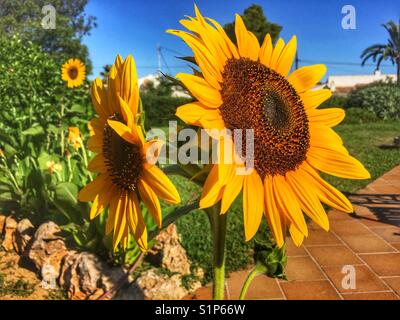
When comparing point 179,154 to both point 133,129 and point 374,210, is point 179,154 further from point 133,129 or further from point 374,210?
point 374,210

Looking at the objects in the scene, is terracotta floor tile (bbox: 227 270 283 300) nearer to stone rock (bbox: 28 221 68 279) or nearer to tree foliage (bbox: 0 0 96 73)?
stone rock (bbox: 28 221 68 279)

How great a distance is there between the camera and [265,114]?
382mm

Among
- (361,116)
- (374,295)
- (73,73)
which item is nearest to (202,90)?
(374,295)

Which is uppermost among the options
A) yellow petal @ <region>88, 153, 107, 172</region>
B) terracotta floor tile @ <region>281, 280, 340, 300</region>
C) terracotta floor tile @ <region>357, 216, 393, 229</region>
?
yellow petal @ <region>88, 153, 107, 172</region>

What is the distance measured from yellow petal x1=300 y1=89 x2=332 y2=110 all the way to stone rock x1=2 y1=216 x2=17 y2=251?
1.93m

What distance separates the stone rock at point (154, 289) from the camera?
1.56 m

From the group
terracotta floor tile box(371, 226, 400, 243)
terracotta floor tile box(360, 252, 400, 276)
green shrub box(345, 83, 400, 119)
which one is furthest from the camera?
green shrub box(345, 83, 400, 119)

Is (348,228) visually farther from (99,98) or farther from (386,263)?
(99,98)

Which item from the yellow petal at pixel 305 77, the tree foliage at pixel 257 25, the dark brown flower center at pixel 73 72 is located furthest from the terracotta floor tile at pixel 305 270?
the dark brown flower center at pixel 73 72

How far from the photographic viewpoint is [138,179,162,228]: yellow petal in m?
0.36

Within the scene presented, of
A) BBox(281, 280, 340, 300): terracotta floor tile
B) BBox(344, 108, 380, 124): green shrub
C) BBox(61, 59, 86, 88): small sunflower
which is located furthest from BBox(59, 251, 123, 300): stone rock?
BBox(344, 108, 380, 124): green shrub

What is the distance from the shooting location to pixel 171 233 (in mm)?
1921

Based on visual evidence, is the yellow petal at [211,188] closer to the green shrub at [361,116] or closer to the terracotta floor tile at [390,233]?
the terracotta floor tile at [390,233]
